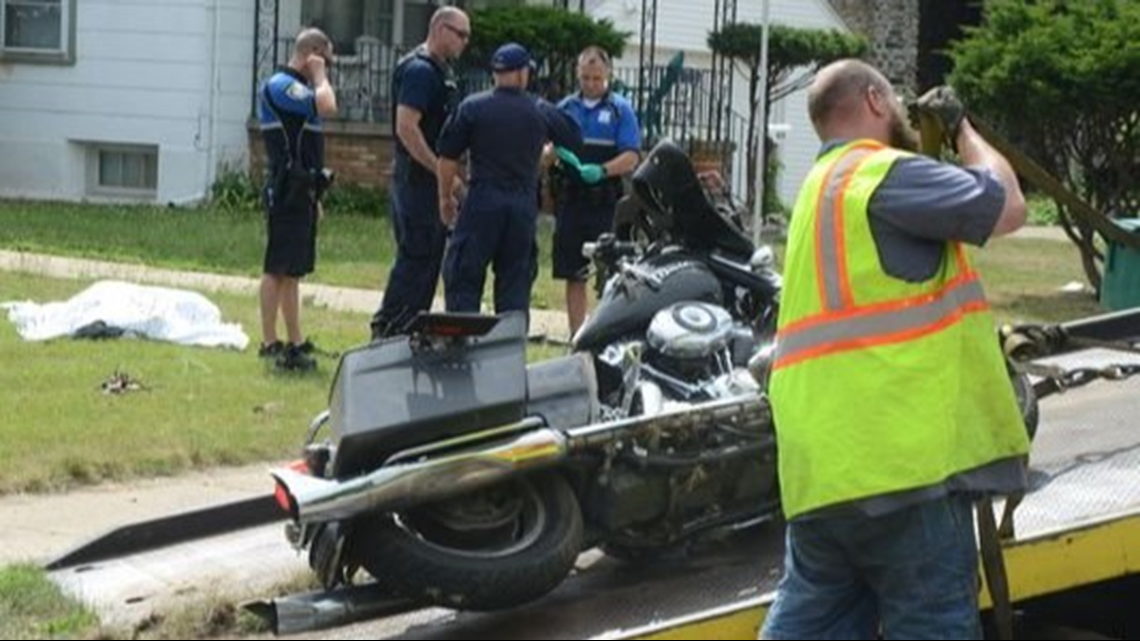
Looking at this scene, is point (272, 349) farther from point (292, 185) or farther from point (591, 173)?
point (591, 173)

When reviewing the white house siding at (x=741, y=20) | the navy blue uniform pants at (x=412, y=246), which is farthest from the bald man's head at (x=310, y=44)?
the white house siding at (x=741, y=20)

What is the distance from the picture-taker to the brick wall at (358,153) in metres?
22.9

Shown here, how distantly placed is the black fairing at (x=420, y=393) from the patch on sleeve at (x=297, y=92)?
5454mm

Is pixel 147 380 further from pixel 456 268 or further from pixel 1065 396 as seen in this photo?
pixel 1065 396

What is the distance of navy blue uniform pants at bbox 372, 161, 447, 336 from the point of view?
11.3m

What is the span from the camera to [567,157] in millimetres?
11742

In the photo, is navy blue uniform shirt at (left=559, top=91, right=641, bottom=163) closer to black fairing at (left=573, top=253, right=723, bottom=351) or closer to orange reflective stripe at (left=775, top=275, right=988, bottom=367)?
black fairing at (left=573, top=253, right=723, bottom=351)

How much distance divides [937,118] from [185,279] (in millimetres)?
10942

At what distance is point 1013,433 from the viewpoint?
17.2 feet

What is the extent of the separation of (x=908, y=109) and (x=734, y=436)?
134 cm

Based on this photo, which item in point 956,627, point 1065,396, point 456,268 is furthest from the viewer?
point 456,268

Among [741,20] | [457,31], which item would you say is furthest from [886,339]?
[741,20]

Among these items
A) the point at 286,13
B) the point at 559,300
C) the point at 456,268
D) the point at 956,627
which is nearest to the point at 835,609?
the point at 956,627

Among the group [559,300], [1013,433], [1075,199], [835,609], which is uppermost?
[1075,199]
